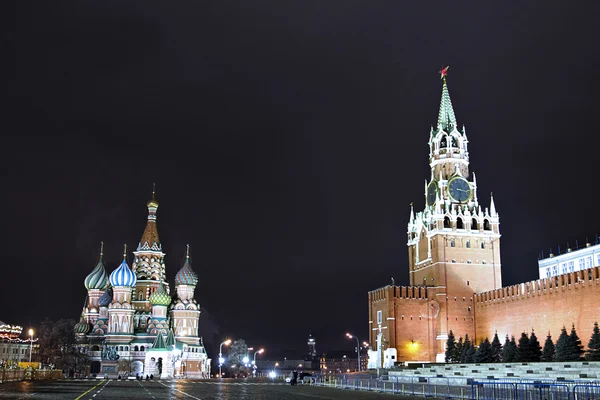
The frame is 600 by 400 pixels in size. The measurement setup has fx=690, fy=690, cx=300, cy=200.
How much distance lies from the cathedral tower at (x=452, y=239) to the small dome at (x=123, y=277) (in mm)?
31763

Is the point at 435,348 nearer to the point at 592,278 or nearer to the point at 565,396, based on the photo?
the point at 592,278

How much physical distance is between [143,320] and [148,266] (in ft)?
21.7

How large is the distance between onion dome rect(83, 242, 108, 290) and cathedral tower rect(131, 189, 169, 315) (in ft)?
13.6

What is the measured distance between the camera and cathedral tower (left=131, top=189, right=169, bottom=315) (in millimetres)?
81438

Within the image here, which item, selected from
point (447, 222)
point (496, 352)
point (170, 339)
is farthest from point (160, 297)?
point (496, 352)

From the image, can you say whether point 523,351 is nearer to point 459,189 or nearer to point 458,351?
point 458,351

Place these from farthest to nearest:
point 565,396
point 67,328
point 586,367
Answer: point 67,328, point 586,367, point 565,396

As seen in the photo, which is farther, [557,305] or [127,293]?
[127,293]

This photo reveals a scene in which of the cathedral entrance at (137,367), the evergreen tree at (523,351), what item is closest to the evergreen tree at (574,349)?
the evergreen tree at (523,351)

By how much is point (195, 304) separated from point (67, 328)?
14535 mm

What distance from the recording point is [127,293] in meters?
78.4

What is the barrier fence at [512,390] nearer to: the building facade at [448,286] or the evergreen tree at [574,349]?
the evergreen tree at [574,349]

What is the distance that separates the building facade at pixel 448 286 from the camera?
195ft

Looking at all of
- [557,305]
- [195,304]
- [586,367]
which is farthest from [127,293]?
[586,367]
